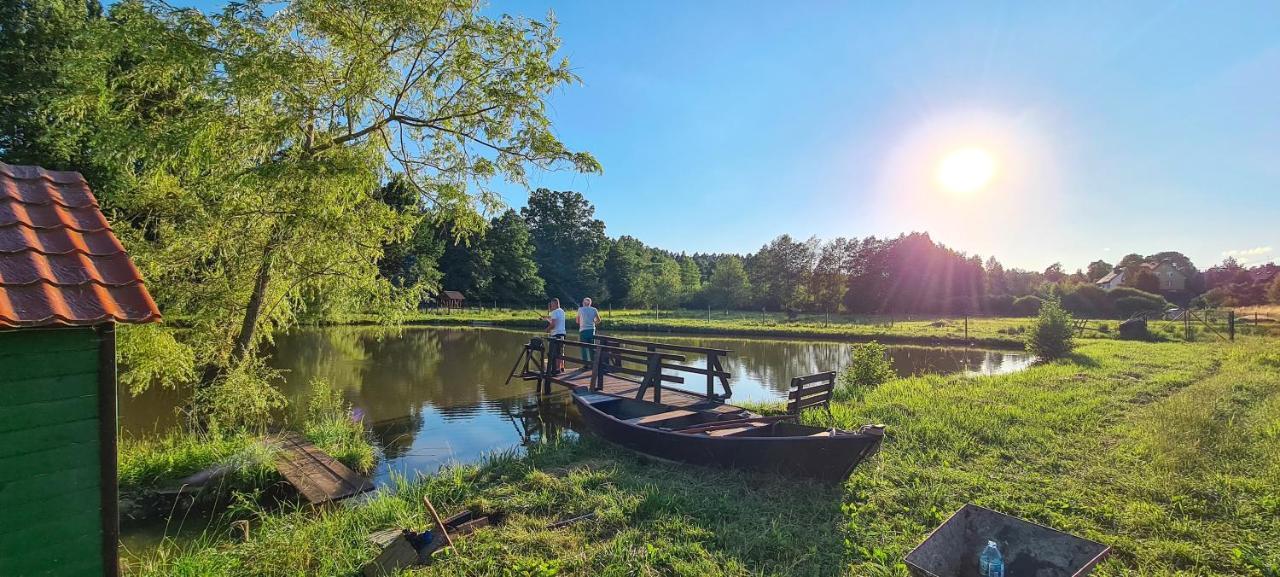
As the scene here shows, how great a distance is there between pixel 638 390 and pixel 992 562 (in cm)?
760

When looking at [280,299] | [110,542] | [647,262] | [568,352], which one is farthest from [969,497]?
[647,262]

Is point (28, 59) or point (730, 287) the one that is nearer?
point (28, 59)

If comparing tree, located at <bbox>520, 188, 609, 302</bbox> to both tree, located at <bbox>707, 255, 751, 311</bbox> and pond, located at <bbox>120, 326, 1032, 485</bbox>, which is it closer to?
tree, located at <bbox>707, 255, 751, 311</bbox>

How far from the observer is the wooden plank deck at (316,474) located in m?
6.96

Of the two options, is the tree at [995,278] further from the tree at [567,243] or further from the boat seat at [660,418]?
the boat seat at [660,418]

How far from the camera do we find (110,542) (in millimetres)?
3207

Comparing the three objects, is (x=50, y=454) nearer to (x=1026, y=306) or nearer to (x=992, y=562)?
(x=992, y=562)

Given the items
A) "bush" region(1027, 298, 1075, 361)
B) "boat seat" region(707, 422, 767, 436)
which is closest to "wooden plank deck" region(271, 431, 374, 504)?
"boat seat" region(707, 422, 767, 436)

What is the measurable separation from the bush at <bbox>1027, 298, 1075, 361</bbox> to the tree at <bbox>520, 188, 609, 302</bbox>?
48414 mm

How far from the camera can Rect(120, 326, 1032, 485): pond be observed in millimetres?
10422

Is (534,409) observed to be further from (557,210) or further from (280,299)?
→ (557,210)

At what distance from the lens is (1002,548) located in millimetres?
3695

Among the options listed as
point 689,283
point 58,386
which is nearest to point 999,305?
point 689,283

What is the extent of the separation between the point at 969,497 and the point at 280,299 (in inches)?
421
